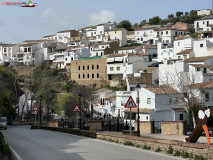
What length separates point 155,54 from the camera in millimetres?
107062

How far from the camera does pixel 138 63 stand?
91750mm

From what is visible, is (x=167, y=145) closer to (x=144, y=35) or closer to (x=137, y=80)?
(x=137, y=80)

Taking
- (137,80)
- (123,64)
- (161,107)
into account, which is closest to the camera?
(161,107)

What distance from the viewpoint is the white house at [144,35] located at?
131950mm

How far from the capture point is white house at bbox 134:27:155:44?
132 m

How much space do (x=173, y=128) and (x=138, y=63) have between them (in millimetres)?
63999

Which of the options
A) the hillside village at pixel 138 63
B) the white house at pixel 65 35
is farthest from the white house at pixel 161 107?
the white house at pixel 65 35

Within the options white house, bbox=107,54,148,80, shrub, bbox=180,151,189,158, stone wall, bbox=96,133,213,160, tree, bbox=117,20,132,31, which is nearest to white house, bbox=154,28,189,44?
white house, bbox=107,54,148,80

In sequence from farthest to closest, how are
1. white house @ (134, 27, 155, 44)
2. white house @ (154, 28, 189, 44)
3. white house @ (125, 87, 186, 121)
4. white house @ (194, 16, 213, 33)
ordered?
1. white house @ (134, 27, 155, 44)
2. white house @ (194, 16, 213, 33)
3. white house @ (154, 28, 189, 44)
4. white house @ (125, 87, 186, 121)

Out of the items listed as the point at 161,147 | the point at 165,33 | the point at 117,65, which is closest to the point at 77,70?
the point at 117,65

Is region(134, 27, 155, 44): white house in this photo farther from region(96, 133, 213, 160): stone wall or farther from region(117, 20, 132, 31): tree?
region(96, 133, 213, 160): stone wall

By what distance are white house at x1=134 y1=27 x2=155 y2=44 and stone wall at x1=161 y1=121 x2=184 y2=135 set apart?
102 m

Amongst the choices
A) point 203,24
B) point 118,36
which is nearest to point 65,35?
point 118,36

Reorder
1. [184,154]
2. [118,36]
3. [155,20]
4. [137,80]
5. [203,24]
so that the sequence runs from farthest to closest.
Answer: [155,20], [118,36], [203,24], [137,80], [184,154]
